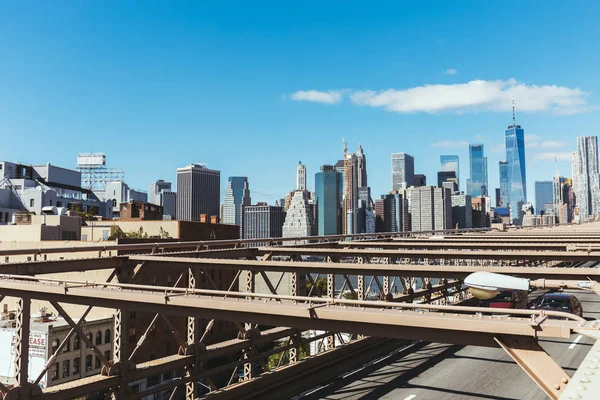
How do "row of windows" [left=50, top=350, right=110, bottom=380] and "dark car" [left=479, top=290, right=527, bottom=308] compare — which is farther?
"row of windows" [left=50, top=350, right=110, bottom=380]

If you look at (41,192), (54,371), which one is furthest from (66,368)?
(41,192)

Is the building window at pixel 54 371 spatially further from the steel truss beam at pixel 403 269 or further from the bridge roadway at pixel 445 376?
the steel truss beam at pixel 403 269

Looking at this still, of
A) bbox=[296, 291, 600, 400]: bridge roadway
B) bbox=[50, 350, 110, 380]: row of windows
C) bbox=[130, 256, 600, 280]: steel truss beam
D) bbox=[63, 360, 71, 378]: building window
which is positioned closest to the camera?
bbox=[130, 256, 600, 280]: steel truss beam

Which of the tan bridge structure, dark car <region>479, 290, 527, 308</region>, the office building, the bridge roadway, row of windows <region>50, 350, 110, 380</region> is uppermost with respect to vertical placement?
the office building

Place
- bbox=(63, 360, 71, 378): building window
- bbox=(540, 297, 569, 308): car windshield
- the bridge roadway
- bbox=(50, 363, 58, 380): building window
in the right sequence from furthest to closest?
bbox=(63, 360, 71, 378): building window, bbox=(50, 363, 58, 380): building window, bbox=(540, 297, 569, 308): car windshield, the bridge roadway

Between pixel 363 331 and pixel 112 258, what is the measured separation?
10459 mm

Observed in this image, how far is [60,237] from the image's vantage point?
78438 millimetres

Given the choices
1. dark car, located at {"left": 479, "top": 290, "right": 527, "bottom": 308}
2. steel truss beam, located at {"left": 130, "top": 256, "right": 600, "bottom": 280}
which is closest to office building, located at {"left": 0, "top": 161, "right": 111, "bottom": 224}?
dark car, located at {"left": 479, "top": 290, "right": 527, "bottom": 308}

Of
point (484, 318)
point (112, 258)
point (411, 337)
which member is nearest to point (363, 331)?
point (411, 337)

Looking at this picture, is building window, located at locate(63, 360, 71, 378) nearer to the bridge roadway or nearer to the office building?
the office building

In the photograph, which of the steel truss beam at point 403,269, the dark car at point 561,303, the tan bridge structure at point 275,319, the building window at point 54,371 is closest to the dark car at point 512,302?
the dark car at point 561,303

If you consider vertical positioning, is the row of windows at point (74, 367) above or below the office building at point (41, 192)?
below

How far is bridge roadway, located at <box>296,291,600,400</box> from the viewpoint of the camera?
1722 cm

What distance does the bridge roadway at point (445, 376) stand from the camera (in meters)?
17.2
